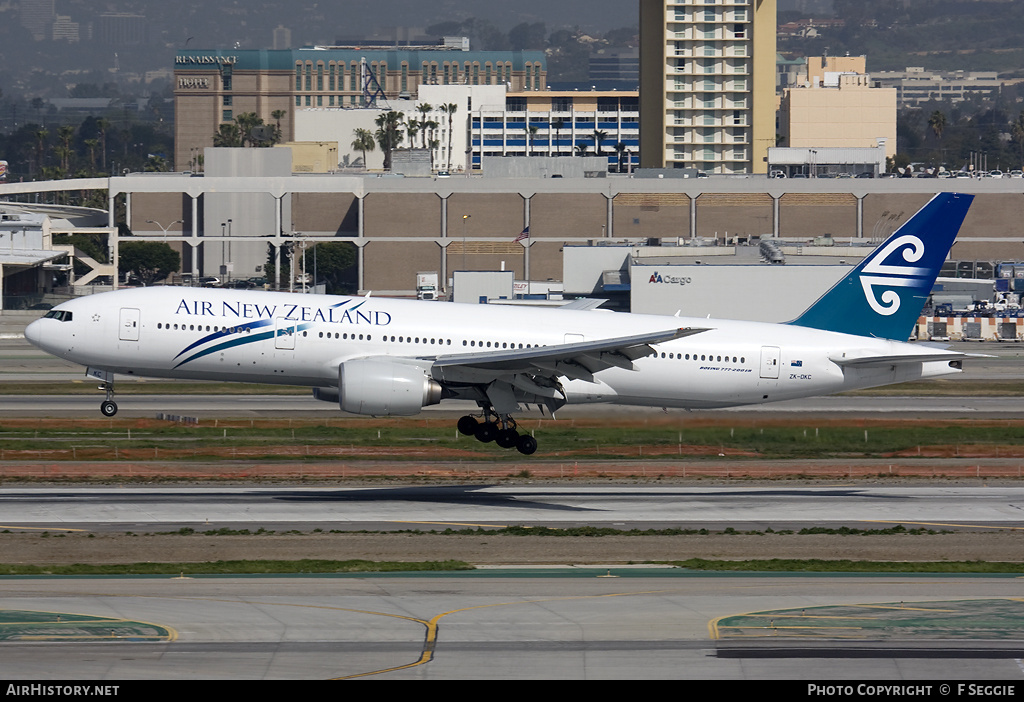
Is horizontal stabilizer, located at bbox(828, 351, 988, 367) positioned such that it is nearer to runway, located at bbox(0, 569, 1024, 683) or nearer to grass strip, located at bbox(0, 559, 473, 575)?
runway, located at bbox(0, 569, 1024, 683)

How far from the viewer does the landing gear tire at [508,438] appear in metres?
43.5

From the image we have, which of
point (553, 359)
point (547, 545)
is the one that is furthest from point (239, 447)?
point (547, 545)

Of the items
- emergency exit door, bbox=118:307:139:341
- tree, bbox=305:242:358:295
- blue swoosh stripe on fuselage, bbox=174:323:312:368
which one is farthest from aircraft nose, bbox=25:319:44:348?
tree, bbox=305:242:358:295

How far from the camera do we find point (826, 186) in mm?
162500

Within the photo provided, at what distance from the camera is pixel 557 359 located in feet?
133

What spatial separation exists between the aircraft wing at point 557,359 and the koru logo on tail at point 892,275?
9.68m

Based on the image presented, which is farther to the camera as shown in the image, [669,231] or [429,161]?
[429,161]

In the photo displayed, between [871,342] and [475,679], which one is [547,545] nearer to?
[475,679]

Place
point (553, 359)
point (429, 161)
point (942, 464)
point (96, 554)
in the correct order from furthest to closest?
point (429, 161) → point (942, 464) → point (553, 359) → point (96, 554)

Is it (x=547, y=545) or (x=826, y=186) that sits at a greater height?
(x=826, y=186)

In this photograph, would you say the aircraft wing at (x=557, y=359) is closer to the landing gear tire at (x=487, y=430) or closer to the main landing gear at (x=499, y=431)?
the main landing gear at (x=499, y=431)

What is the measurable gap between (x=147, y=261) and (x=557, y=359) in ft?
436

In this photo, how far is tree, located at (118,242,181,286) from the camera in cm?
16425

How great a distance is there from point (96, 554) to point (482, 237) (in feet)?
427
